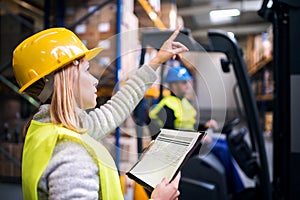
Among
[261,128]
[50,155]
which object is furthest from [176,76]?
[261,128]

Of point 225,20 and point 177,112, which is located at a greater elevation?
point 225,20

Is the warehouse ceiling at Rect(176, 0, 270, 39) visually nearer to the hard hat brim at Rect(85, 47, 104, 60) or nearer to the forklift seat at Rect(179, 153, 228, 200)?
the forklift seat at Rect(179, 153, 228, 200)

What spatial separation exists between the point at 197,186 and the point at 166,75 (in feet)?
5.59

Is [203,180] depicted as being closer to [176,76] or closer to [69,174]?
[176,76]

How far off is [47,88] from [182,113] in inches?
17.1

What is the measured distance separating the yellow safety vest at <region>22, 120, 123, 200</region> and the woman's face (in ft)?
0.32

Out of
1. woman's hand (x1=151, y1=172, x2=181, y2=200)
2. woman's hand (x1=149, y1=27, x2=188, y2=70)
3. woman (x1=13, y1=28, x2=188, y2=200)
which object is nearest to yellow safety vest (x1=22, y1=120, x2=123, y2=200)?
woman (x1=13, y1=28, x2=188, y2=200)

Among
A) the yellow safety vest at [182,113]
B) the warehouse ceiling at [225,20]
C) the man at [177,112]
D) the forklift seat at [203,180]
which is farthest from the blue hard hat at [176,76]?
the warehouse ceiling at [225,20]

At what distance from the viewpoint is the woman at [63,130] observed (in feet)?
2.79

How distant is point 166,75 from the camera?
4.57ft

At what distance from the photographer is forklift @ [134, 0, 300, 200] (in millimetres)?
1985

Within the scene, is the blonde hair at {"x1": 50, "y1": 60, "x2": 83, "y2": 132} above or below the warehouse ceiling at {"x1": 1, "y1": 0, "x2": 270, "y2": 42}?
below

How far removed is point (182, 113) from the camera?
1087mm

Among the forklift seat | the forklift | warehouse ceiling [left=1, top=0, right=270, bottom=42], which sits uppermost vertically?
warehouse ceiling [left=1, top=0, right=270, bottom=42]
